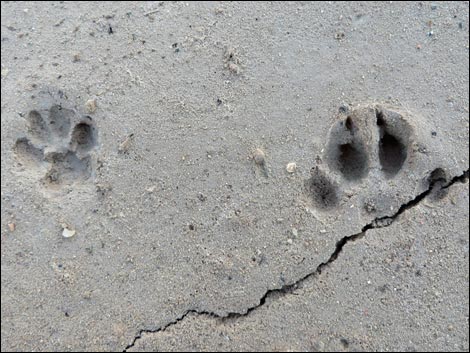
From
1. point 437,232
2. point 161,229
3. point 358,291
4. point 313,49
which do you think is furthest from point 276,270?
point 313,49

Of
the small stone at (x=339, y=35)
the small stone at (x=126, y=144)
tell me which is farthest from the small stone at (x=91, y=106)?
the small stone at (x=339, y=35)

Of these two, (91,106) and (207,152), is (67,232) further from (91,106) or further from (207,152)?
(207,152)

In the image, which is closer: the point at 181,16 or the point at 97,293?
the point at 97,293

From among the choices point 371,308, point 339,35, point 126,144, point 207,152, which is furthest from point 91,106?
point 371,308

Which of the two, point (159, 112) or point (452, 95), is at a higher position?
point (452, 95)

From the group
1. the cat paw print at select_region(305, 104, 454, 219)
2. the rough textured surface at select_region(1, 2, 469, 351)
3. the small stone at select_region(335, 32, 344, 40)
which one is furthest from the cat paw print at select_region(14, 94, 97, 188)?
the small stone at select_region(335, 32, 344, 40)

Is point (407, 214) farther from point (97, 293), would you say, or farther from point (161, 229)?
point (97, 293)

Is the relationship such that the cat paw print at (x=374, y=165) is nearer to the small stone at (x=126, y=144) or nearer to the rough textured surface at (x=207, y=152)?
the rough textured surface at (x=207, y=152)
